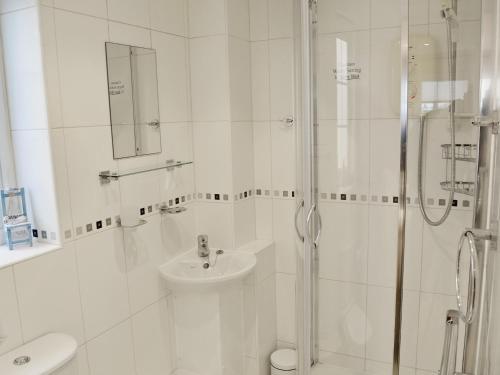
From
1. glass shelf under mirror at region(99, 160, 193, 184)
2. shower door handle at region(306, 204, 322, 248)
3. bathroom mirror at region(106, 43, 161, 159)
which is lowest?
shower door handle at region(306, 204, 322, 248)

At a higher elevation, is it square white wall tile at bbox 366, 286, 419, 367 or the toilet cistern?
the toilet cistern

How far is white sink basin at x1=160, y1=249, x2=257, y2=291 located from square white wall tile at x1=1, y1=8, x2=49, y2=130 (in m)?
0.99

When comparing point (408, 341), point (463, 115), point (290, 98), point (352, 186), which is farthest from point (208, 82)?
point (408, 341)

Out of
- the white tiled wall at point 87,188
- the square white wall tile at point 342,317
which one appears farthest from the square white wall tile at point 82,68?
the square white wall tile at point 342,317

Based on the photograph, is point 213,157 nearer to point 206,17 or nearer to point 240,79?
point 240,79

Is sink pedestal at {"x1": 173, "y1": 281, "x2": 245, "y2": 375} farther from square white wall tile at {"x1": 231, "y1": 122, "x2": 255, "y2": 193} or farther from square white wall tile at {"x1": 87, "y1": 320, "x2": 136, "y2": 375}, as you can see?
square white wall tile at {"x1": 231, "y1": 122, "x2": 255, "y2": 193}

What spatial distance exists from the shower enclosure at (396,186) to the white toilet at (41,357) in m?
1.08

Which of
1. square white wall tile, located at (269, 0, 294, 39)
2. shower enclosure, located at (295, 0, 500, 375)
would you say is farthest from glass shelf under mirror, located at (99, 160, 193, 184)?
square white wall tile, located at (269, 0, 294, 39)

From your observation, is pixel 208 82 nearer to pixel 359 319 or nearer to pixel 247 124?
pixel 247 124

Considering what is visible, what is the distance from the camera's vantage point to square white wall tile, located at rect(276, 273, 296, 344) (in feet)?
9.41

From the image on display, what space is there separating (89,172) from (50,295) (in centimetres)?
53

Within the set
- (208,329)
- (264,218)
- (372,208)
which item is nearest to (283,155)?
(264,218)

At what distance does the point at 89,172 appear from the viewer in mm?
1969

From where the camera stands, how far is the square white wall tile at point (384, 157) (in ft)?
6.35
